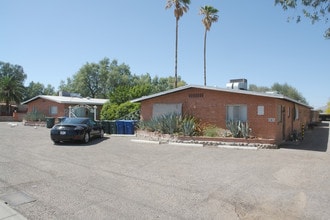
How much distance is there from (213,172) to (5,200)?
5.65 m

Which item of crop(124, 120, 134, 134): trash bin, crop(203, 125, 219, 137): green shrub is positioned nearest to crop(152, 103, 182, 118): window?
crop(124, 120, 134, 134): trash bin

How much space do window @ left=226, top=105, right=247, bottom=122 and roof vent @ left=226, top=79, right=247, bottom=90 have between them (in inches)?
156

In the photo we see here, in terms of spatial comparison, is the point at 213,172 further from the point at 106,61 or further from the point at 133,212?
the point at 106,61

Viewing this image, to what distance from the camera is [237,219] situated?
4.96 m

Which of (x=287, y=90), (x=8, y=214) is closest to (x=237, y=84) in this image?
(x=8, y=214)

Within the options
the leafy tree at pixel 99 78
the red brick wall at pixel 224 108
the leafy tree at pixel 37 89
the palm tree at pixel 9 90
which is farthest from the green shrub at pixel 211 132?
the leafy tree at pixel 37 89

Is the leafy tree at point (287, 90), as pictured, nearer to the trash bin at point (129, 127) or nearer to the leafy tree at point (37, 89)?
the trash bin at point (129, 127)

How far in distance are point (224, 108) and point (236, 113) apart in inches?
31.0

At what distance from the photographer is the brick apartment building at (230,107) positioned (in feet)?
49.7

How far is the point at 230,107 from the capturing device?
16547 millimetres

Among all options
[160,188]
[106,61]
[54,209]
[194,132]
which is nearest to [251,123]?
[194,132]

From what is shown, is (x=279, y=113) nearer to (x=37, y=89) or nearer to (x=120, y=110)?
(x=120, y=110)

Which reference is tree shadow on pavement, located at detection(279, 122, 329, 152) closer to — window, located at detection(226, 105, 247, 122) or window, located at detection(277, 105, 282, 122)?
window, located at detection(277, 105, 282, 122)

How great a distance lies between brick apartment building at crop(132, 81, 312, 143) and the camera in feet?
49.7
